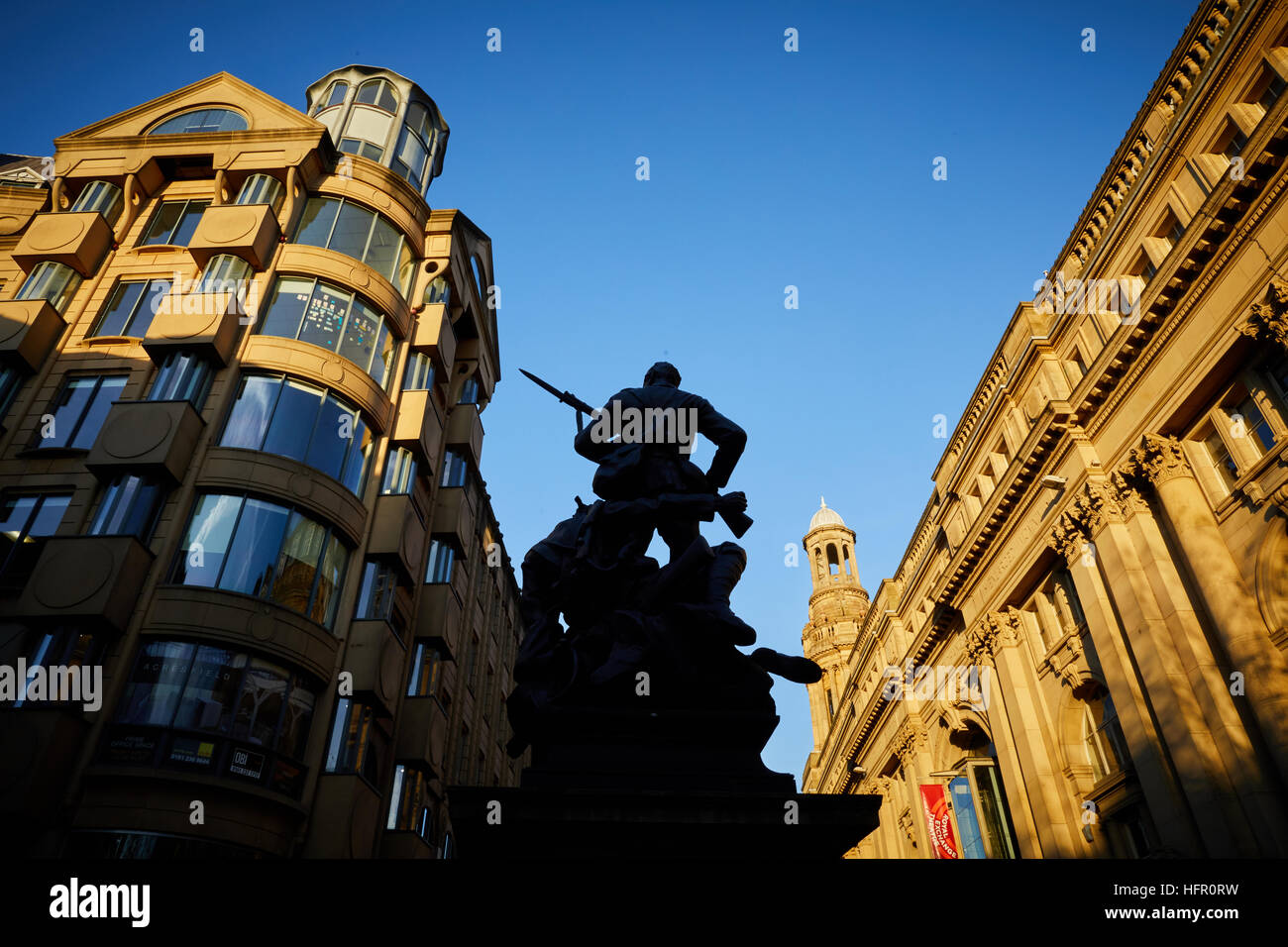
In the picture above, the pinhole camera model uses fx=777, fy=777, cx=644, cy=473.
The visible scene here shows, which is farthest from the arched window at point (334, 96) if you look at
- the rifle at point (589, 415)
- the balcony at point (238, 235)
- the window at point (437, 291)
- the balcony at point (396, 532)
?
the rifle at point (589, 415)

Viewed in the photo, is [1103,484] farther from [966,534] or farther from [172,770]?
[172,770]

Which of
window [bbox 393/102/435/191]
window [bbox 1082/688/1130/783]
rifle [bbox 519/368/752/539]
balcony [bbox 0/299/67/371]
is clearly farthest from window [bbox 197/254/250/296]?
window [bbox 1082/688/1130/783]

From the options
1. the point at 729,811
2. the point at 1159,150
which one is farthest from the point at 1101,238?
the point at 729,811

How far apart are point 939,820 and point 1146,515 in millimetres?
15725

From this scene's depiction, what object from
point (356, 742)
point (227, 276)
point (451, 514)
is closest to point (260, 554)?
point (356, 742)

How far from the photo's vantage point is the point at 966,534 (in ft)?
103

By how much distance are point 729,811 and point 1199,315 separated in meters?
21.4

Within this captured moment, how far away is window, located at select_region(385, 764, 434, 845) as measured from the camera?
71.7 ft

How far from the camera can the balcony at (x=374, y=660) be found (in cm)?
1981

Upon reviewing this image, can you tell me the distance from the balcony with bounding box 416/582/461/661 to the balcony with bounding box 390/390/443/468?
417 centimetres

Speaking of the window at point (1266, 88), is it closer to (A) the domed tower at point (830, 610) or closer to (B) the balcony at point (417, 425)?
(B) the balcony at point (417, 425)

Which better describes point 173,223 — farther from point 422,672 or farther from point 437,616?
point 422,672

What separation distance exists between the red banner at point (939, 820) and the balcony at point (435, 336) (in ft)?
83.1

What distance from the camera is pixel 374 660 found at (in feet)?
65.9
